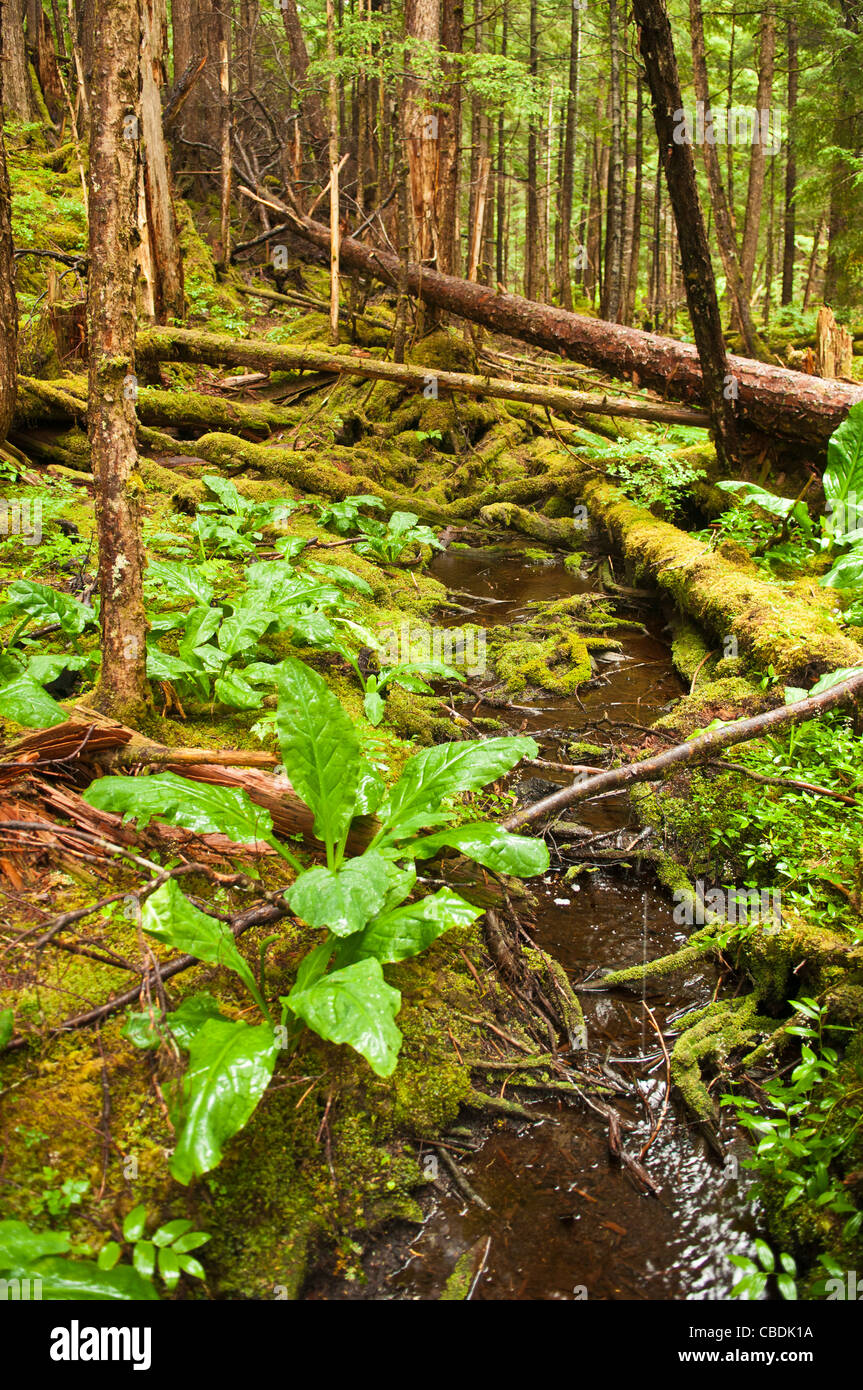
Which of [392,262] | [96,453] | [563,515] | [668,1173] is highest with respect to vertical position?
[392,262]

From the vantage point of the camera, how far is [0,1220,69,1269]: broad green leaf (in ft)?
5.50

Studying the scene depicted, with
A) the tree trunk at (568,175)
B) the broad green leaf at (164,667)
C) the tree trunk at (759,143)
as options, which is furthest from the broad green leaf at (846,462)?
the tree trunk at (568,175)

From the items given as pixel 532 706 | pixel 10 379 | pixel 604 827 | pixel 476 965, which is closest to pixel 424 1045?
pixel 476 965

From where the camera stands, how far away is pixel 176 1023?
2.19 m

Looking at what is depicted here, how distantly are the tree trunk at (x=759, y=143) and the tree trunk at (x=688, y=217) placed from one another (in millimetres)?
8389

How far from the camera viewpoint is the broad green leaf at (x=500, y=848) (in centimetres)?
253

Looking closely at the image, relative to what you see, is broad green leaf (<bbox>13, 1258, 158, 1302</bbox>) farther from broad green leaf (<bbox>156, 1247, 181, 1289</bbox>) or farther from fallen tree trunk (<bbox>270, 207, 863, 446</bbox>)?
fallen tree trunk (<bbox>270, 207, 863, 446</bbox>)

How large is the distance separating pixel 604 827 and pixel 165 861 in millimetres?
2295

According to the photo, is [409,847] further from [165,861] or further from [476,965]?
[165,861]

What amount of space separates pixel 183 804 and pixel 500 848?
100 cm

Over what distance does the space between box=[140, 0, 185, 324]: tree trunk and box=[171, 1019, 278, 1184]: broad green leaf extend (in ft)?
31.3

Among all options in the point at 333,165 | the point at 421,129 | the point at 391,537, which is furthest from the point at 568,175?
the point at 391,537

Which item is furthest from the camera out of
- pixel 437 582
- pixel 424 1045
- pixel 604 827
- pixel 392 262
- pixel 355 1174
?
pixel 392 262

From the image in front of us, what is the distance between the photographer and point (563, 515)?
9695 millimetres
